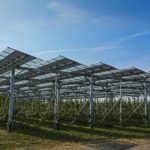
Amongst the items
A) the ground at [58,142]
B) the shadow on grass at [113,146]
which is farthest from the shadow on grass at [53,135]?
the shadow on grass at [113,146]

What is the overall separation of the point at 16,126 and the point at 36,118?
7.01 m

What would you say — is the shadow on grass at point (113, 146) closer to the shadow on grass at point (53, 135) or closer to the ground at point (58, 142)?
the ground at point (58, 142)

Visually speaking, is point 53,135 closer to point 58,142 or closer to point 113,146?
point 58,142

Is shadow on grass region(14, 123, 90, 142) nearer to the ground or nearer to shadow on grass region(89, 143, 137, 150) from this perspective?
the ground

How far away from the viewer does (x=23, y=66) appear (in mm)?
18922

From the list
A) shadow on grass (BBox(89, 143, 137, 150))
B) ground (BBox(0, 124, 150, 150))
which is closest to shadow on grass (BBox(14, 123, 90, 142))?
ground (BBox(0, 124, 150, 150))

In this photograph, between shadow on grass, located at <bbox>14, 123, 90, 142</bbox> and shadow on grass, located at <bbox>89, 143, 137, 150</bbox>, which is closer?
shadow on grass, located at <bbox>89, 143, 137, 150</bbox>

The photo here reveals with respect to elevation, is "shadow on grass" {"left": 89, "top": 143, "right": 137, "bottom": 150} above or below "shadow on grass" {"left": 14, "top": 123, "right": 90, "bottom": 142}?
below

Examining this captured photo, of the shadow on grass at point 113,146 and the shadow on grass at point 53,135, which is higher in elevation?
the shadow on grass at point 53,135

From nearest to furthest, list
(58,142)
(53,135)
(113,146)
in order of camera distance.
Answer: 1. (113,146)
2. (58,142)
3. (53,135)

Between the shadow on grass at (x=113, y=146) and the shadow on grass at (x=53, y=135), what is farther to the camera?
the shadow on grass at (x=53, y=135)

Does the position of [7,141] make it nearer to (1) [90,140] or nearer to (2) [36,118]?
(1) [90,140]

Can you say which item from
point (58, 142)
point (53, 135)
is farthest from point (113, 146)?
point (53, 135)

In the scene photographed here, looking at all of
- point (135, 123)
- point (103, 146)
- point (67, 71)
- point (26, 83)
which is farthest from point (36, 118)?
point (103, 146)
